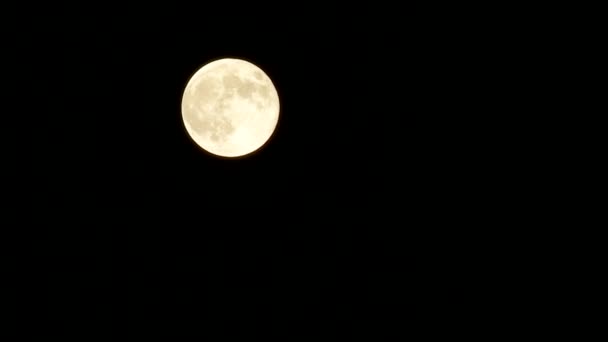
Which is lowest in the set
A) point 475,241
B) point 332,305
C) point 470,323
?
point 470,323

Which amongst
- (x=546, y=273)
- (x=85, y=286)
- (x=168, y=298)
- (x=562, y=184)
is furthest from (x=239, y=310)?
(x=562, y=184)

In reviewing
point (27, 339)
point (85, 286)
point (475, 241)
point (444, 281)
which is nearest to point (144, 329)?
point (85, 286)

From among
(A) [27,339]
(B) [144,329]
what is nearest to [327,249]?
(B) [144,329]

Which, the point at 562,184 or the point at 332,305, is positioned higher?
the point at 562,184

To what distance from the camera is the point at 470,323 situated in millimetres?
3508

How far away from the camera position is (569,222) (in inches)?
135

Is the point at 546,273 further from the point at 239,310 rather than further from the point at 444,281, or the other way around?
the point at 239,310

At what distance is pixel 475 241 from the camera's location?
11.7ft

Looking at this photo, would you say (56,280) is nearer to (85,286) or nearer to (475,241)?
(85,286)

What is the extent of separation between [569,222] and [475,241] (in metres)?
0.62

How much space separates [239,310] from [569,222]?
2335 mm

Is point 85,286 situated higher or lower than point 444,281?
higher

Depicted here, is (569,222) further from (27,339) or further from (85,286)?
(27,339)

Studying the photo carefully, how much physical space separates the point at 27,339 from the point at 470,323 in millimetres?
3006
